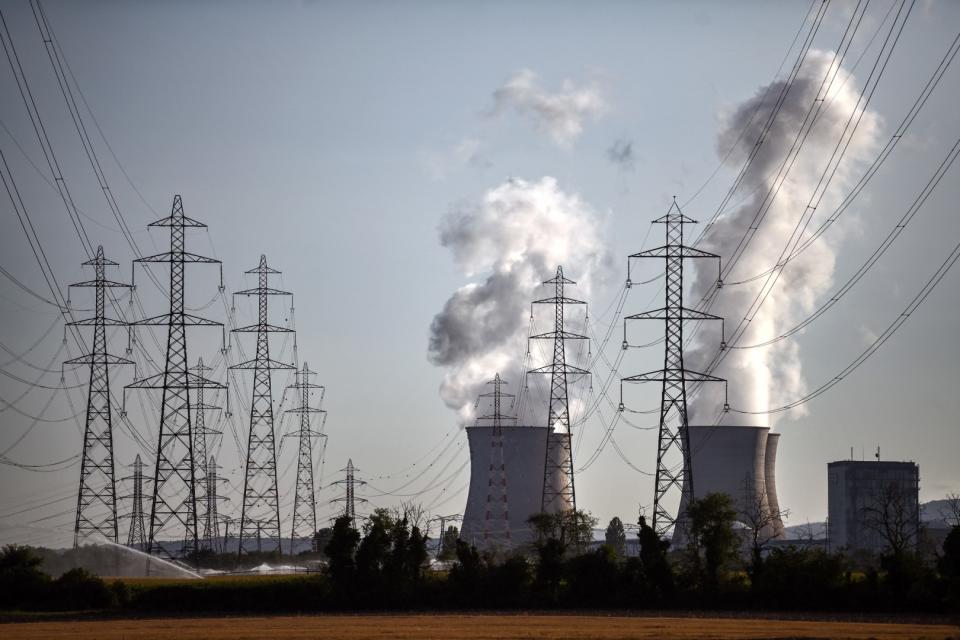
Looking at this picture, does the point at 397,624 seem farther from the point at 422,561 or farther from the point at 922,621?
the point at 922,621

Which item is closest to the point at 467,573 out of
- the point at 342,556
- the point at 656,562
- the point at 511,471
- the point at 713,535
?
the point at 342,556

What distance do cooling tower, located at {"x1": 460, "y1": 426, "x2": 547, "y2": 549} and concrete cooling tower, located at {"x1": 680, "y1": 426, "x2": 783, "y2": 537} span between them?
1070 cm

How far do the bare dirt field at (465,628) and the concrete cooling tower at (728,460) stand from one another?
152 ft

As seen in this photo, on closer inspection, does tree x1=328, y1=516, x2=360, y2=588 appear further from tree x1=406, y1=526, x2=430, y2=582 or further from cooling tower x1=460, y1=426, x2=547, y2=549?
cooling tower x1=460, y1=426, x2=547, y2=549

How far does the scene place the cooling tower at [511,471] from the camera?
90.7m

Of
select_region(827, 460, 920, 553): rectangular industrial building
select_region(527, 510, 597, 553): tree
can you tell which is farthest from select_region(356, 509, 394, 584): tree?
select_region(827, 460, 920, 553): rectangular industrial building

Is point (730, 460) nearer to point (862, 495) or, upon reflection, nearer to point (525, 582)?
point (525, 582)

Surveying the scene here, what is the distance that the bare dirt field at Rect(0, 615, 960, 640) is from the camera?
115 ft

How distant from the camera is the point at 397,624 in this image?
41031 mm

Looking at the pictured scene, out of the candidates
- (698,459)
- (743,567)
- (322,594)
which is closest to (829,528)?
(698,459)

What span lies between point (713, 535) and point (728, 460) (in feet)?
128

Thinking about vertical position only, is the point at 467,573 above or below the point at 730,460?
below

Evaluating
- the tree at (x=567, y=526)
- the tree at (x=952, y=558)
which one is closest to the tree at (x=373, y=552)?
the tree at (x=567, y=526)

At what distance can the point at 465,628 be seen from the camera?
1515 inches
